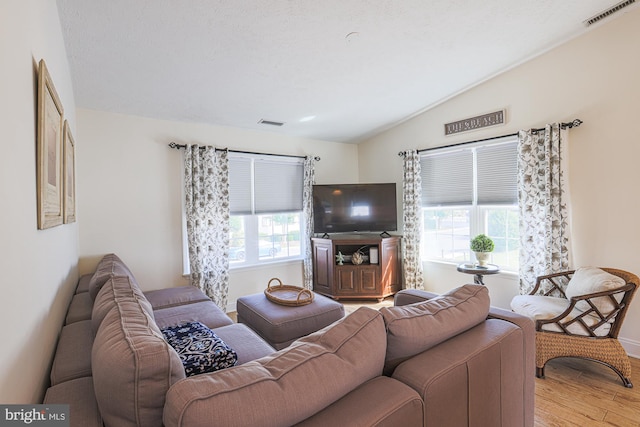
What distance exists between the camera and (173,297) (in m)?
3.00

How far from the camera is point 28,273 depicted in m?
1.06

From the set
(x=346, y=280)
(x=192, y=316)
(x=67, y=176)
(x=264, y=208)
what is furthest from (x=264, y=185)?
(x=67, y=176)

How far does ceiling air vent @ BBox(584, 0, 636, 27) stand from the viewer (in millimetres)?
2531

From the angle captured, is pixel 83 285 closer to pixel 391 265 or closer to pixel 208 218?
pixel 208 218

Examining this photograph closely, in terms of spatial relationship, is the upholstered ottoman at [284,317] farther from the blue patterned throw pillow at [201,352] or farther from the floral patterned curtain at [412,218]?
the floral patterned curtain at [412,218]

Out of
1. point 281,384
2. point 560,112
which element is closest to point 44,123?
point 281,384

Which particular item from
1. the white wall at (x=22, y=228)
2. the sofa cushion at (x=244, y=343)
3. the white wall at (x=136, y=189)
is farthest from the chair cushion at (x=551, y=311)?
the white wall at (x=136, y=189)

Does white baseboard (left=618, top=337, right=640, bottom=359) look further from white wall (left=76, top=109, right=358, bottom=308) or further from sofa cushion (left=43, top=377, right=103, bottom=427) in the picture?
white wall (left=76, top=109, right=358, bottom=308)

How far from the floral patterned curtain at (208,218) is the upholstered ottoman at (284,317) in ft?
3.52

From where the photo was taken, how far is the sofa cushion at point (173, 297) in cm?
287

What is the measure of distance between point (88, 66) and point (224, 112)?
4.45 ft

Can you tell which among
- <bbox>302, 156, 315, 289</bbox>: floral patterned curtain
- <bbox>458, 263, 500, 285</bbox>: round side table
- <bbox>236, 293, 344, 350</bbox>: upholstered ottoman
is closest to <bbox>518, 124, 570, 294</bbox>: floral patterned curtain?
<bbox>458, 263, 500, 285</bbox>: round side table

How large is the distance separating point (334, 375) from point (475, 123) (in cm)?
381

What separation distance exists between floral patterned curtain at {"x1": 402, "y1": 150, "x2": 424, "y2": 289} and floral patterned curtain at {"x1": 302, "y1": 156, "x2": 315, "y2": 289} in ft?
4.65
